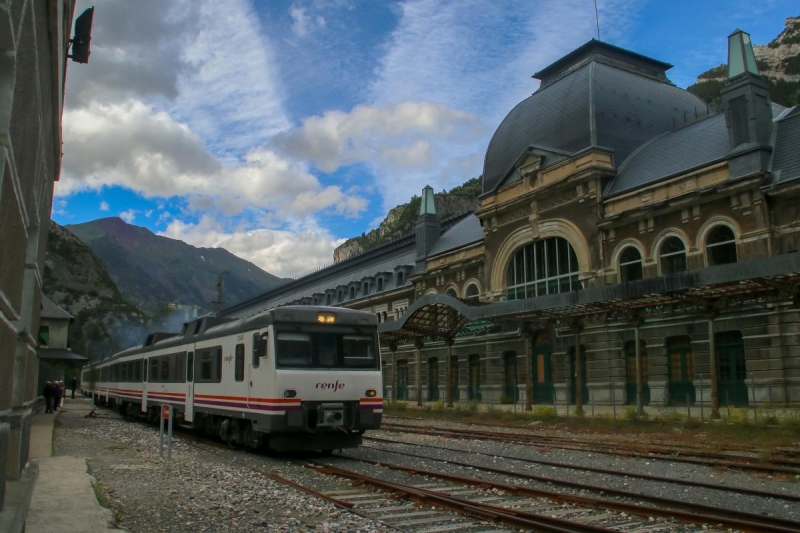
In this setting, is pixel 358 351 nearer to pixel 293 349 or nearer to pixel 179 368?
pixel 293 349

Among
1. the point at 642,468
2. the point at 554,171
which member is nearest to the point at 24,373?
the point at 642,468

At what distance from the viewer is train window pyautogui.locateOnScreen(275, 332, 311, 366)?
14.5 metres

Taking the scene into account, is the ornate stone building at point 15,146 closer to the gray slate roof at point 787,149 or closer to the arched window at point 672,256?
the gray slate roof at point 787,149

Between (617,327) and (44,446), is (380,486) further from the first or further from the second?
(617,327)

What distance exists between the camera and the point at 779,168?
85.1ft

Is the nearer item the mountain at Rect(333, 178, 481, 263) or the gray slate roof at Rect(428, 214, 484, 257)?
the gray slate roof at Rect(428, 214, 484, 257)

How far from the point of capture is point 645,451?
628 inches

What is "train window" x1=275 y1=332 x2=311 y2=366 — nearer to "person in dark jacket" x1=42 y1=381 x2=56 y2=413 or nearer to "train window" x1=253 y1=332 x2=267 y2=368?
"train window" x1=253 y1=332 x2=267 y2=368

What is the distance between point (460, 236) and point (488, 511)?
128ft

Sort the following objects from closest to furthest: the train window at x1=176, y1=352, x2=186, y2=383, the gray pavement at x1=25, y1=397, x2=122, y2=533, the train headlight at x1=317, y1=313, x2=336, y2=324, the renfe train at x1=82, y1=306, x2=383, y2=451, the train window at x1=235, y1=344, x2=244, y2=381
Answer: the gray pavement at x1=25, y1=397, x2=122, y2=533 < the renfe train at x1=82, y1=306, x2=383, y2=451 < the train headlight at x1=317, y1=313, x2=336, y2=324 < the train window at x1=235, y1=344, x2=244, y2=381 < the train window at x1=176, y1=352, x2=186, y2=383

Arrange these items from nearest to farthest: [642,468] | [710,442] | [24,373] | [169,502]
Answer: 1. [24,373]
2. [169,502]
3. [642,468]
4. [710,442]

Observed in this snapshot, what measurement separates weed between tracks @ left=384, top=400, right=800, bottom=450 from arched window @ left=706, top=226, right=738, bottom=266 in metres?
5.80

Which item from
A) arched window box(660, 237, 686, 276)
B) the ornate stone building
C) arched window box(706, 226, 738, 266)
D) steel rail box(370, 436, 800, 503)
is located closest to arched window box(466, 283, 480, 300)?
arched window box(660, 237, 686, 276)

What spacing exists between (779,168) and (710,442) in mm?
13308
